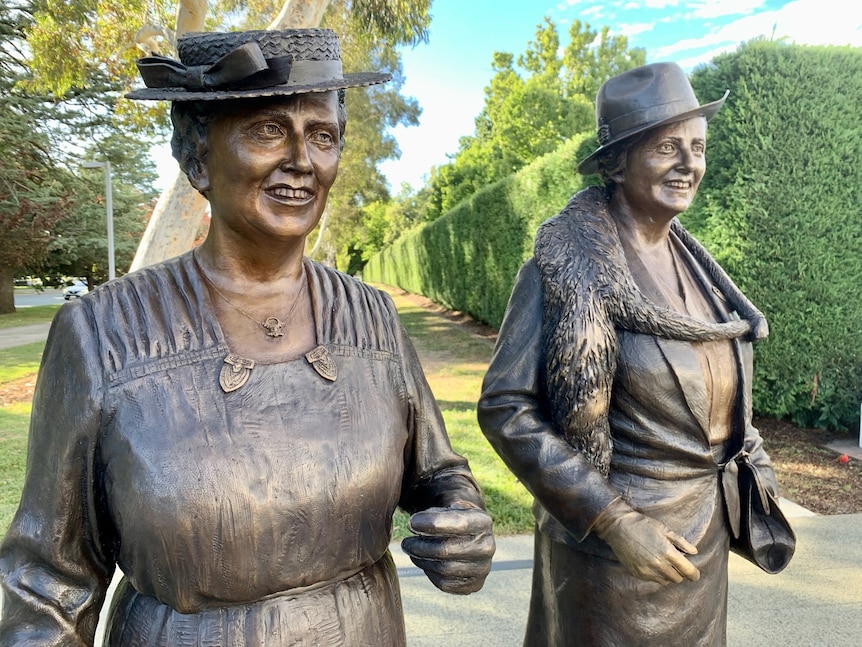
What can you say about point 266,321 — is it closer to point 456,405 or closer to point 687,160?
point 687,160

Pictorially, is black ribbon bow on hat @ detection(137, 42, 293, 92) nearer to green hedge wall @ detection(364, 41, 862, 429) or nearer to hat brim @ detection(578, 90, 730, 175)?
hat brim @ detection(578, 90, 730, 175)

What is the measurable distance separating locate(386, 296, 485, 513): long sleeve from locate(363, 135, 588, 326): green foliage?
4933 millimetres

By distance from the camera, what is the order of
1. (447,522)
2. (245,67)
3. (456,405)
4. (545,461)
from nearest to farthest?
1. (245,67)
2. (447,522)
3. (545,461)
4. (456,405)

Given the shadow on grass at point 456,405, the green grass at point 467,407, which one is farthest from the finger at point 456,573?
the shadow on grass at point 456,405

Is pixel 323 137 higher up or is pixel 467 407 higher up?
pixel 323 137

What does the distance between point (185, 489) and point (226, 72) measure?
709 mm

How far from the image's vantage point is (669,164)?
195 cm

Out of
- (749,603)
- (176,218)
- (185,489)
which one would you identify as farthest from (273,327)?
(176,218)

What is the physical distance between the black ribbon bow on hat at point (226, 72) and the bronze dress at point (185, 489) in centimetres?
37

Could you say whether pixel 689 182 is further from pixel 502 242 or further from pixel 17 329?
pixel 17 329

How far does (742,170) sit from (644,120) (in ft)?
17.0

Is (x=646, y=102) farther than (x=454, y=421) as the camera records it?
No

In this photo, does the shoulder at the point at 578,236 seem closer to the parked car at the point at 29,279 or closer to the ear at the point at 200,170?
the ear at the point at 200,170

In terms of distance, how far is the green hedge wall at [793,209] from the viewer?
6.36 meters
